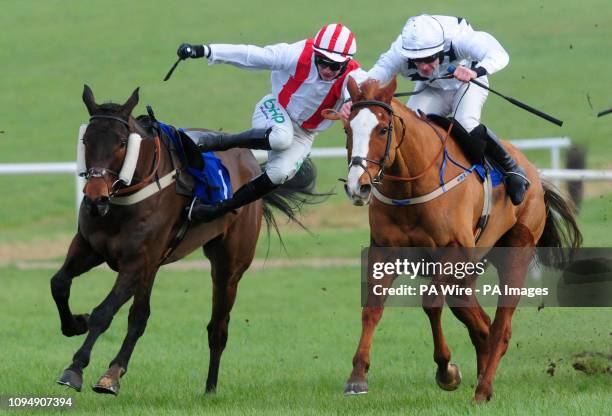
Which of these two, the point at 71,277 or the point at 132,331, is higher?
the point at 71,277

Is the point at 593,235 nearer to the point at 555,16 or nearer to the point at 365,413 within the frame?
the point at 365,413

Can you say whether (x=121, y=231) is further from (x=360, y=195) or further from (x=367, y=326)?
(x=360, y=195)

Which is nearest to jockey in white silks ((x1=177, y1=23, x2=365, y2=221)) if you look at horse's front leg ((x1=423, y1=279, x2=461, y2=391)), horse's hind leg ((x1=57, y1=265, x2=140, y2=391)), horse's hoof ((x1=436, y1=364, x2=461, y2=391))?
horse's hind leg ((x1=57, y1=265, x2=140, y2=391))

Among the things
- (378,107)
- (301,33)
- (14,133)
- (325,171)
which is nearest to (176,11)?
(301,33)

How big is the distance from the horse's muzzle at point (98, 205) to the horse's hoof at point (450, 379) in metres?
2.24

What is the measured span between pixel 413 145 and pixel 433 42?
2.27ft

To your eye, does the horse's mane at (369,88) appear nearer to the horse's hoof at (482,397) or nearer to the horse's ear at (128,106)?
the horse's ear at (128,106)

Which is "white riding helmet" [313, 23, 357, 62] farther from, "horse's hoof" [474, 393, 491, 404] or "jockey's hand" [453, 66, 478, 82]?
"horse's hoof" [474, 393, 491, 404]

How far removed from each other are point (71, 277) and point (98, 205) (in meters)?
0.64

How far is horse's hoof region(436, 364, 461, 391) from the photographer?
755cm

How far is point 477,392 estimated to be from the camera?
7.00 metres

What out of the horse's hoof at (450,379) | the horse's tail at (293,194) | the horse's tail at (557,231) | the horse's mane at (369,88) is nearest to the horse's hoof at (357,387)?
the horse's hoof at (450,379)

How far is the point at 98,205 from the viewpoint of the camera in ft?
21.8

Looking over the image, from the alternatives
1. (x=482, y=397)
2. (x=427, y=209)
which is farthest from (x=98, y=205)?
(x=482, y=397)
